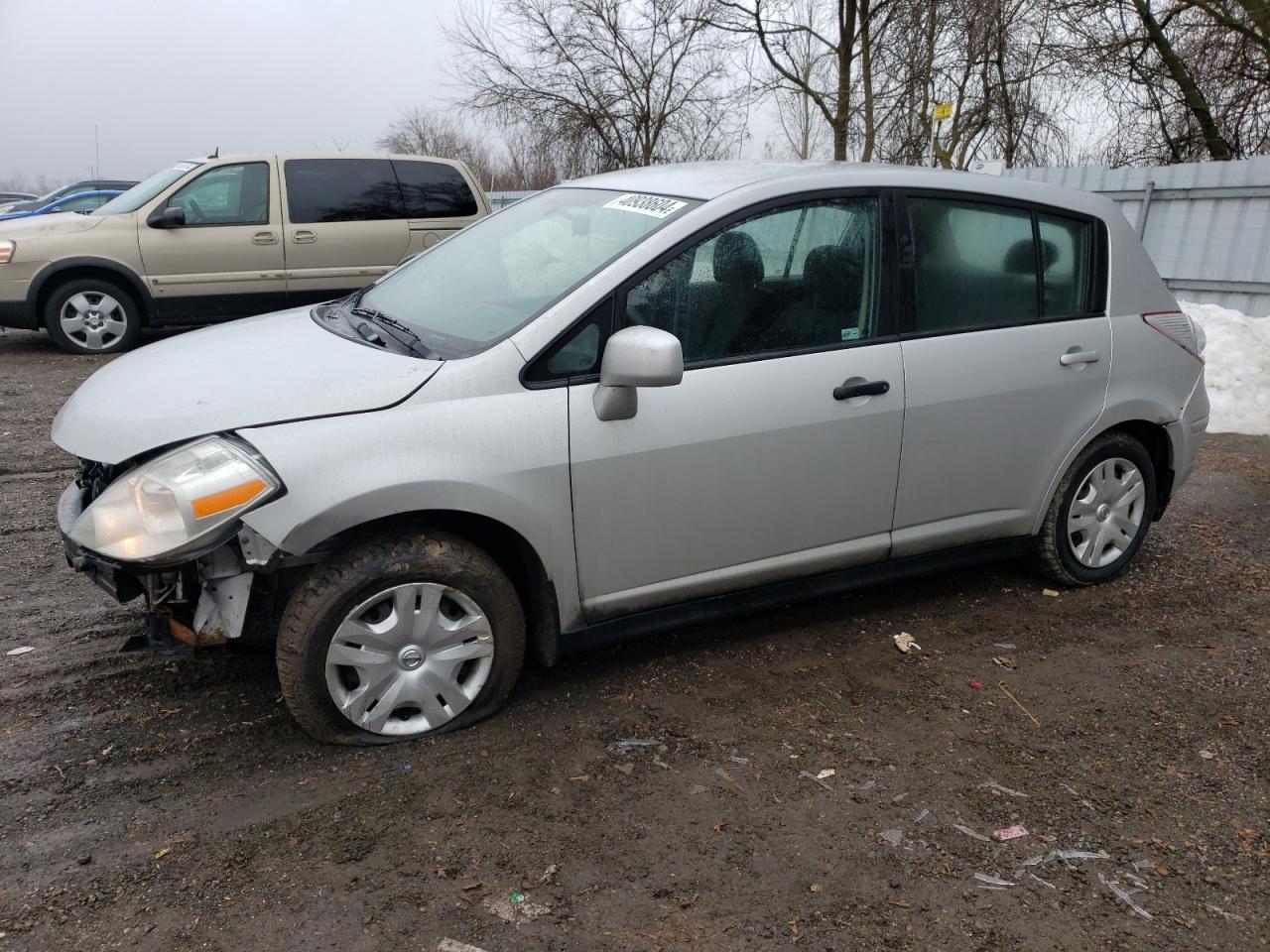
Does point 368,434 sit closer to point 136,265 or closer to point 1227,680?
point 1227,680

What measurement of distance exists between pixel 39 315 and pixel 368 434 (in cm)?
826

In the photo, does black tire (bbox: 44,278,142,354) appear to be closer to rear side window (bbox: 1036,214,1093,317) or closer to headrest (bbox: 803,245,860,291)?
headrest (bbox: 803,245,860,291)

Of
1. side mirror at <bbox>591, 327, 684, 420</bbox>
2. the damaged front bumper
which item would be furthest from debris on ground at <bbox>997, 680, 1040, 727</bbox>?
the damaged front bumper

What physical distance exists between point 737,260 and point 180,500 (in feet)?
6.33

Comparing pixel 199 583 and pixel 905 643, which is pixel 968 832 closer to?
pixel 905 643

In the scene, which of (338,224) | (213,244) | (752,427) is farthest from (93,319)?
(752,427)

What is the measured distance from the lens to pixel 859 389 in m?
3.64

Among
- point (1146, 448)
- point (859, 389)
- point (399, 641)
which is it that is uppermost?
point (859, 389)

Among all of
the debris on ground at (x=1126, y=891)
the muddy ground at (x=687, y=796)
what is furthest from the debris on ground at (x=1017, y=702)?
the debris on ground at (x=1126, y=891)

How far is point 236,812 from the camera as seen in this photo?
287 centimetres

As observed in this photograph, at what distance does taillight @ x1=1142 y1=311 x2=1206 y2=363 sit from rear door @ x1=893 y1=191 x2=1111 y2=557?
322 millimetres

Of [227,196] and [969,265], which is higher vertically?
[227,196]

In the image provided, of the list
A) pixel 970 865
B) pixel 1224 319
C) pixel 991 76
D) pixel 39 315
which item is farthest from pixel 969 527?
pixel 991 76

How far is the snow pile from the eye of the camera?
8273 millimetres
